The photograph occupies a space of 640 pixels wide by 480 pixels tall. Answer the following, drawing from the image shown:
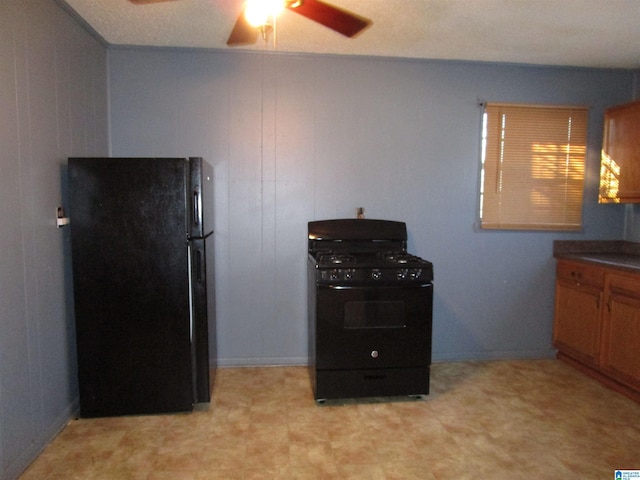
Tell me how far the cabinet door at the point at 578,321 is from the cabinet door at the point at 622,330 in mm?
92

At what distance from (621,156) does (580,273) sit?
0.96 metres

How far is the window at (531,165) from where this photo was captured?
349 centimetres

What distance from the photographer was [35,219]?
2.22m

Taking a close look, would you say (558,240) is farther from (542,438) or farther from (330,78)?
(330,78)

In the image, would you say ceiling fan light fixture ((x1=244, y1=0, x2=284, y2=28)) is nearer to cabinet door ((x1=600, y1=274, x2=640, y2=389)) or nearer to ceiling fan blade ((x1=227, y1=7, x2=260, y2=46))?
ceiling fan blade ((x1=227, y1=7, x2=260, y2=46))

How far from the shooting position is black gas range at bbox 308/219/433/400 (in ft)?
9.00

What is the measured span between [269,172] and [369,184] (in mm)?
792

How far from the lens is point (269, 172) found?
11.0ft

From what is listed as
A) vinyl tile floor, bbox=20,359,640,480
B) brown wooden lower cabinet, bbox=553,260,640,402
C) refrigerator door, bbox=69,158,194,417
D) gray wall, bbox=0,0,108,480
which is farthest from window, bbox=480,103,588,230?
gray wall, bbox=0,0,108,480

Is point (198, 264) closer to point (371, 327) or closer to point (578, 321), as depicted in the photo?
point (371, 327)

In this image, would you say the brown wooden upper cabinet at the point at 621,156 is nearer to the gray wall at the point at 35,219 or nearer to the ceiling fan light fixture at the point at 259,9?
the ceiling fan light fixture at the point at 259,9

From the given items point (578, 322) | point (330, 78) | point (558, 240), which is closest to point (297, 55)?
A: point (330, 78)

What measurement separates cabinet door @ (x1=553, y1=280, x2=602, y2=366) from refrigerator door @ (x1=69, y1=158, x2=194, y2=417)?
2839mm

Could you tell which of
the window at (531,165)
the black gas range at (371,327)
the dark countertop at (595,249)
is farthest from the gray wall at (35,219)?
the dark countertop at (595,249)
